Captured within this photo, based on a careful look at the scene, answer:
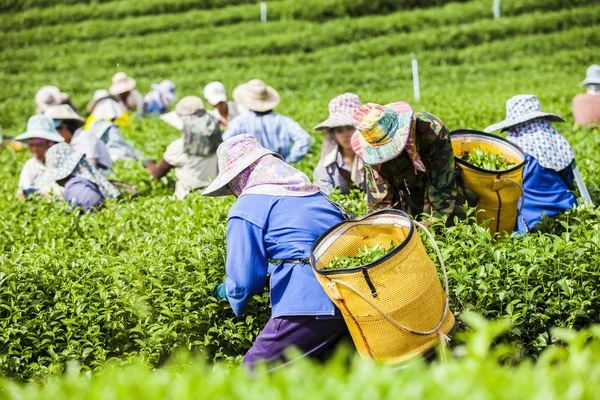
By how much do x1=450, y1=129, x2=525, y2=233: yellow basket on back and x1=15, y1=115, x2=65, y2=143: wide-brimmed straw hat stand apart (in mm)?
4163

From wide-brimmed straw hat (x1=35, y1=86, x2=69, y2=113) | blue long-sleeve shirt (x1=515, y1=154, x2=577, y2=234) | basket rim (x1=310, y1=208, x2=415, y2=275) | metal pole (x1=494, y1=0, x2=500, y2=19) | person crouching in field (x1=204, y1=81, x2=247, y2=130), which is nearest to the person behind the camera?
basket rim (x1=310, y1=208, x2=415, y2=275)

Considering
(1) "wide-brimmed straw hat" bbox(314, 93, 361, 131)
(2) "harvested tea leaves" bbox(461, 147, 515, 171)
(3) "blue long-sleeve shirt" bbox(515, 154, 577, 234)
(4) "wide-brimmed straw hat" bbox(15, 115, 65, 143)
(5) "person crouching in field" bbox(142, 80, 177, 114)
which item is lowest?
(5) "person crouching in field" bbox(142, 80, 177, 114)

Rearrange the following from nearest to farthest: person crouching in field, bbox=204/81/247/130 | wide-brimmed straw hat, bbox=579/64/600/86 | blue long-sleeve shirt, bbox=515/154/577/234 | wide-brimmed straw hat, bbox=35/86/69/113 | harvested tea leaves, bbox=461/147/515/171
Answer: harvested tea leaves, bbox=461/147/515/171
blue long-sleeve shirt, bbox=515/154/577/234
person crouching in field, bbox=204/81/247/130
wide-brimmed straw hat, bbox=579/64/600/86
wide-brimmed straw hat, bbox=35/86/69/113

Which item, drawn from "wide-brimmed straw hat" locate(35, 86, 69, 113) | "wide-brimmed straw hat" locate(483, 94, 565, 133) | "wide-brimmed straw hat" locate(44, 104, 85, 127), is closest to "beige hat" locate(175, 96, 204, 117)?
"wide-brimmed straw hat" locate(44, 104, 85, 127)

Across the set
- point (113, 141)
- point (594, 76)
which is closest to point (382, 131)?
point (113, 141)

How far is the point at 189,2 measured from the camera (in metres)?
28.5

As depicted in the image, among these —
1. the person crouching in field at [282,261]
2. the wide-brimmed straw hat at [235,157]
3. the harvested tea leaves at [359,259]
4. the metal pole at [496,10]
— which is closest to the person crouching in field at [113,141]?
the wide-brimmed straw hat at [235,157]

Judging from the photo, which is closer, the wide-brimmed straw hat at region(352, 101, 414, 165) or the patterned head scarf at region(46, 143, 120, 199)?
the wide-brimmed straw hat at region(352, 101, 414, 165)

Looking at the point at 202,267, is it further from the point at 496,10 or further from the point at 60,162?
the point at 496,10

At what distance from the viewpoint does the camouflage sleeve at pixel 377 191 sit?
192 inches

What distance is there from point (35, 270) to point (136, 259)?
0.62 meters

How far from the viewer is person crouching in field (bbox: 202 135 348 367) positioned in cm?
375

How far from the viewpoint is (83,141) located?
8.24m

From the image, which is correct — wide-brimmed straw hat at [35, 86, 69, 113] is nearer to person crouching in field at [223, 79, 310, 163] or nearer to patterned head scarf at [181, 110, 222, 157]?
person crouching in field at [223, 79, 310, 163]
